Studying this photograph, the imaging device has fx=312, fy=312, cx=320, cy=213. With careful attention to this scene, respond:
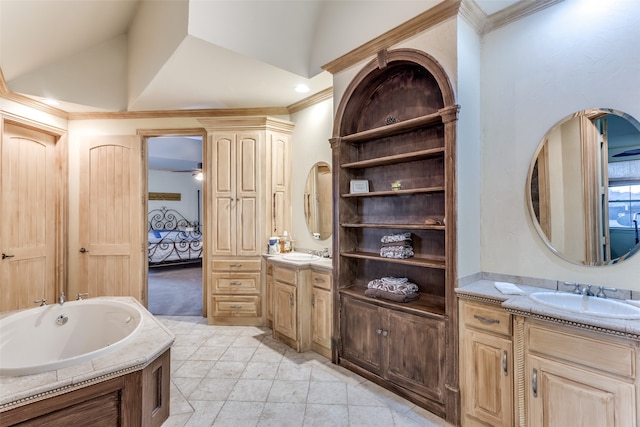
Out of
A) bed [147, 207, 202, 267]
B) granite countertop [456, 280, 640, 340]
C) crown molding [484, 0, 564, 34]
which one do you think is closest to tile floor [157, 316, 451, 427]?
granite countertop [456, 280, 640, 340]

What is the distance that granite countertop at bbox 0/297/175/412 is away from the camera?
1415mm

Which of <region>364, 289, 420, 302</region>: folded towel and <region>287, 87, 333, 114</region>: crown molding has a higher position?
<region>287, 87, 333, 114</region>: crown molding

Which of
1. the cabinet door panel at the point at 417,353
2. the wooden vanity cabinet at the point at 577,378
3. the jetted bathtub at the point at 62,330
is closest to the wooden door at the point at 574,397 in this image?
the wooden vanity cabinet at the point at 577,378

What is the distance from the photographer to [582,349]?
1537mm

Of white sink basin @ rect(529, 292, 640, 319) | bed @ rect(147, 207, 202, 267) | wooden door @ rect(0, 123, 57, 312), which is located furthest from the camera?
bed @ rect(147, 207, 202, 267)

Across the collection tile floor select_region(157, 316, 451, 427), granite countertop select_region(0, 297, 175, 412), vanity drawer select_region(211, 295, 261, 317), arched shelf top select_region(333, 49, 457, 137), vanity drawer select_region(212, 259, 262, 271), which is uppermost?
arched shelf top select_region(333, 49, 457, 137)

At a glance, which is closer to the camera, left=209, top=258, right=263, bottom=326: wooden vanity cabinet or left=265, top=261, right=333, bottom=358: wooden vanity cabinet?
left=265, top=261, right=333, bottom=358: wooden vanity cabinet

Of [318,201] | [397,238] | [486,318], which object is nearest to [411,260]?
[397,238]

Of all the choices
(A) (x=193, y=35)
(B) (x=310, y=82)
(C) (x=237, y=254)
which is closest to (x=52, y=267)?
(C) (x=237, y=254)

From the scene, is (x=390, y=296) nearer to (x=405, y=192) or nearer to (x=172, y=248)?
(x=405, y=192)

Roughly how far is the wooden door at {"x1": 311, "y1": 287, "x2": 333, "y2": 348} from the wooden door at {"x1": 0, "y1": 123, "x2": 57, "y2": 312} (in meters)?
3.15

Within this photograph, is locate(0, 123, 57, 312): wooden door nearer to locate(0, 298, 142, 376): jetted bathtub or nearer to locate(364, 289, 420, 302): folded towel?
locate(0, 298, 142, 376): jetted bathtub

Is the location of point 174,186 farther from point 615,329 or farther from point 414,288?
point 615,329

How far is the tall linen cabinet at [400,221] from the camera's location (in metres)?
2.12
